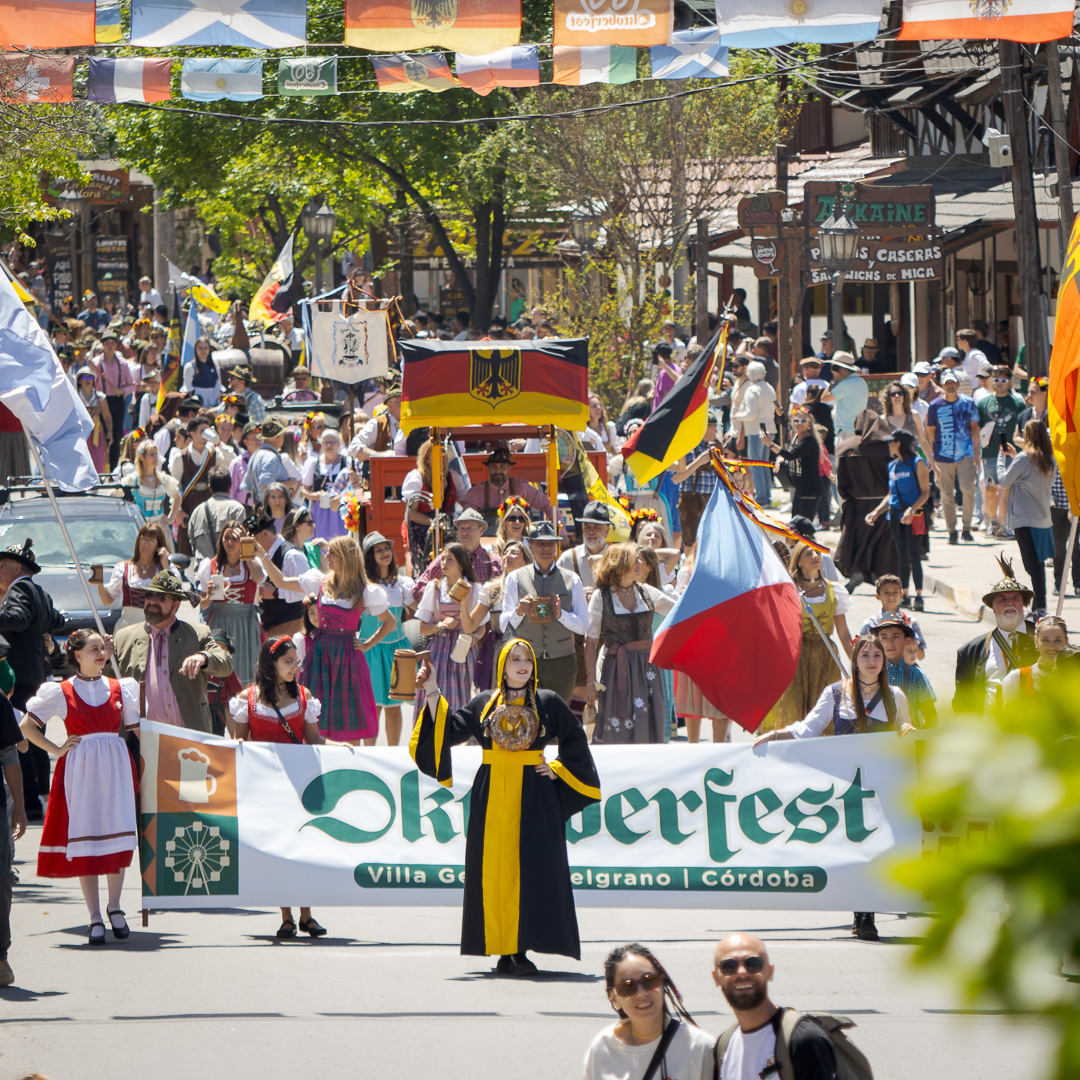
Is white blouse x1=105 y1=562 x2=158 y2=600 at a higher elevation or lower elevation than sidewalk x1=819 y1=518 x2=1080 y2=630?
higher

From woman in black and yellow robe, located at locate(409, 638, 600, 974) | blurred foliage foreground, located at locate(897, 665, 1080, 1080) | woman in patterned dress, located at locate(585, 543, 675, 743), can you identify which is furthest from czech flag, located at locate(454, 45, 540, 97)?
blurred foliage foreground, located at locate(897, 665, 1080, 1080)

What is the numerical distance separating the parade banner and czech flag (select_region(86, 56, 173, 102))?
1429cm

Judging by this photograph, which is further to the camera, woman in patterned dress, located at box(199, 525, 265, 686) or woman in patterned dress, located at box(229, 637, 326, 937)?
woman in patterned dress, located at box(199, 525, 265, 686)

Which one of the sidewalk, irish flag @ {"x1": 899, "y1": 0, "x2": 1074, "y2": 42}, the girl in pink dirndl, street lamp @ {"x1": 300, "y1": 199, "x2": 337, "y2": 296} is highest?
irish flag @ {"x1": 899, "y1": 0, "x2": 1074, "y2": 42}

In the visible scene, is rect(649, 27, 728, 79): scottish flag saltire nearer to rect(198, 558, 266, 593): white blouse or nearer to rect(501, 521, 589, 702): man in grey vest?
rect(198, 558, 266, 593): white blouse

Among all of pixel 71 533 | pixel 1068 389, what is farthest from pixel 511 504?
pixel 1068 389

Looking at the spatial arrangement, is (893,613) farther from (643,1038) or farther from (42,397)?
(42,397)

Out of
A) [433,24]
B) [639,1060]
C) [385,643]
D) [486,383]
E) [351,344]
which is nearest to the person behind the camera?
[639,1060]

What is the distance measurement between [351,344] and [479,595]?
12682 millimetres

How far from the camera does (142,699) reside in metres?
9.62

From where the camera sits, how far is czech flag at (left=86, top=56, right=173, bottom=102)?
68.2ft

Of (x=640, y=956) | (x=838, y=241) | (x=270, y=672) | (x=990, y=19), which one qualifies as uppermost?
(x=990, y=19)

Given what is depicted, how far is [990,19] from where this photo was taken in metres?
18.5

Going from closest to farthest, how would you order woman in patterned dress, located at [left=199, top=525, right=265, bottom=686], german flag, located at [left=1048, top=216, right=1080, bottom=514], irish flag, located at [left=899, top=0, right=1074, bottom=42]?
german flag, located at [left=1048, top=216, right=1080, bottom=514] < woman in patterned dress, located at [left=199, top=525, right=265, bottom=686] < irish flag, located at [left=899, top=0, right=1074, bottom=42]
